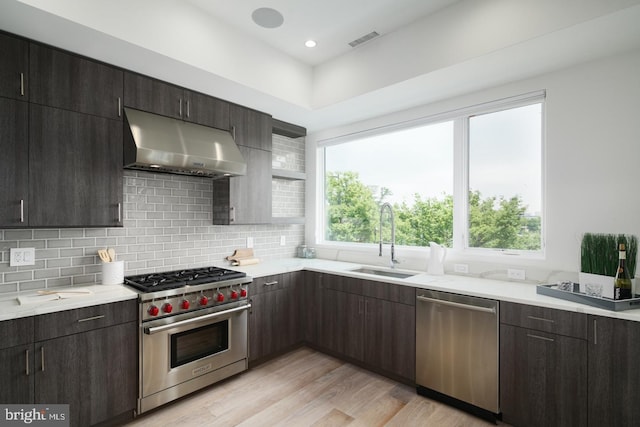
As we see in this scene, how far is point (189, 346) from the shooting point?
2623 mm

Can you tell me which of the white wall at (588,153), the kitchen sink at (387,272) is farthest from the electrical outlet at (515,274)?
the kitchen sink at (387,272)

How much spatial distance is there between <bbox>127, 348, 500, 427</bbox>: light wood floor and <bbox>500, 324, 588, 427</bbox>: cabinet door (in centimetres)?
29

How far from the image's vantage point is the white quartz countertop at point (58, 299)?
1874mm

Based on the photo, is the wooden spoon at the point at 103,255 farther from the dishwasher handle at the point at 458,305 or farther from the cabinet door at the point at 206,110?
the dishwasher handle at the point at 458,305

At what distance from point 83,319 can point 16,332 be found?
1.03 ft

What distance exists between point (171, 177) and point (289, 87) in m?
1.46

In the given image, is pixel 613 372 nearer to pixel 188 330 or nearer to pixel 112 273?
pixel 188 330

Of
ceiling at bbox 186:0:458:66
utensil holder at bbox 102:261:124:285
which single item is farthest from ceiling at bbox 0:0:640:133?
utensil holder at bbox 102:261:124:285

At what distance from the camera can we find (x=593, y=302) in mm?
1994

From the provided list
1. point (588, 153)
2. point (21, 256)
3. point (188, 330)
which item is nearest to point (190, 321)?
point (188, 330)

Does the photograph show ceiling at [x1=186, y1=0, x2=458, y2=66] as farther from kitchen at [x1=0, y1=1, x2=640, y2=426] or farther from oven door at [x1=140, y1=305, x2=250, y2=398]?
oven door at [x1=140, y1=305, x2=250, y2=398]

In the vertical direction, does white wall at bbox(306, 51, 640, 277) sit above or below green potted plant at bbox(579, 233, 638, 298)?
above

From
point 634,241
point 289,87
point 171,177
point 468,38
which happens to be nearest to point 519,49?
point 468,38

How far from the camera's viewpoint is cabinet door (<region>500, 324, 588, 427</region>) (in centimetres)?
200
